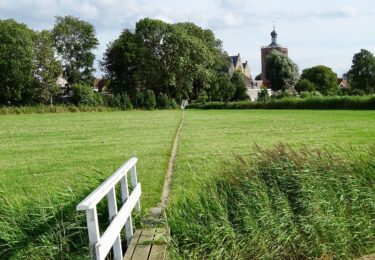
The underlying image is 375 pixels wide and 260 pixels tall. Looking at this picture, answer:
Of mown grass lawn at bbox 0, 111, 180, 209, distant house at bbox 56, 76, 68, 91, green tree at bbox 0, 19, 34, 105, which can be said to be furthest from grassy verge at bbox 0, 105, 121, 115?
mown grass lawn at bbox 0, 111, 180, 209

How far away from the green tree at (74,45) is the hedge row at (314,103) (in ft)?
81.7

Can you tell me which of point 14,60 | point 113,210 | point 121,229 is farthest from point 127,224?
point 14,60

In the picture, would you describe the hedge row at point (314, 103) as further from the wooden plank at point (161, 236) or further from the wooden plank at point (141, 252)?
the wooden plank at point (141, 252)

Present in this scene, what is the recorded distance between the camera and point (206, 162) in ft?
45.6

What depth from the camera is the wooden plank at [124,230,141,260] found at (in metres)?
5.62

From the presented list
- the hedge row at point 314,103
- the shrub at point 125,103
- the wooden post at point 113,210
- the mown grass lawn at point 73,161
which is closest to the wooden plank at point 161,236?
the wooden post at point 113,210

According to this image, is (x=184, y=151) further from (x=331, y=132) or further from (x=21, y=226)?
(x=21, y=226)

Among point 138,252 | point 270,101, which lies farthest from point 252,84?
point 138,252

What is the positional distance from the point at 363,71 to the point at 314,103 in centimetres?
4019

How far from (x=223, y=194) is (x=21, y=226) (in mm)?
2755

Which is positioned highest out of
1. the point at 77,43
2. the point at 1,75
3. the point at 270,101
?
the point at 77,43

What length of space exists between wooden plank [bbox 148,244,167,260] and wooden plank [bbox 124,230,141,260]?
0.79 feet

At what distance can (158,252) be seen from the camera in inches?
226

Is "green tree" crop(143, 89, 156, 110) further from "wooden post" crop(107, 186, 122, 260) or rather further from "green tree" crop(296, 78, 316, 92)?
"wooden post" crop(107, 186, 122, 260)
